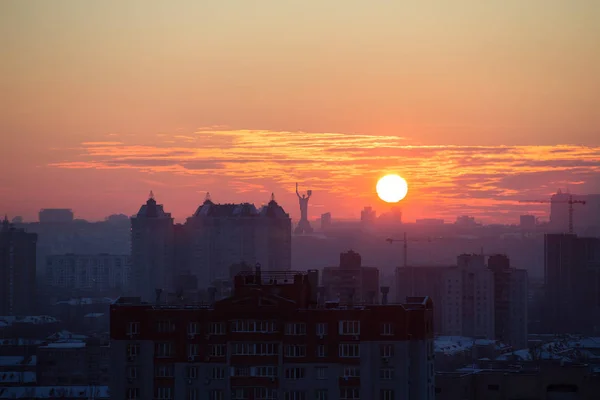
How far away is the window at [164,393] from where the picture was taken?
4094cm

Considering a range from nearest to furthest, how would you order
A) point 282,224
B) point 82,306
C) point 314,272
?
point 314,272 → point 82,306 → point 282,224

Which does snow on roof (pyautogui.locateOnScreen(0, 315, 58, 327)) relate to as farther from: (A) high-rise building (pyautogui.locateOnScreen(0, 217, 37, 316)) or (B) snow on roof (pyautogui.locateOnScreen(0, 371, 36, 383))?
(B) snow on roof (pyautogui.locateOnScreen(0, 371, 36, 383))

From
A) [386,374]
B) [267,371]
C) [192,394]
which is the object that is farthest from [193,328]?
[386,374]

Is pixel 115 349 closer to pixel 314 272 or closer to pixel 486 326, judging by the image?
pixel 314 272

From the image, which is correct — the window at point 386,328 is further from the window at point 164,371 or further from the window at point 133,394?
the window at point 133,394

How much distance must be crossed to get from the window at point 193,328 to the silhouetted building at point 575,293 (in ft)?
409

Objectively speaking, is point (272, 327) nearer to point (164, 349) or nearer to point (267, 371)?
point (267, 371)

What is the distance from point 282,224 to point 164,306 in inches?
5901

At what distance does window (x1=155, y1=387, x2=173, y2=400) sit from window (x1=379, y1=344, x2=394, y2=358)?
17.1 feet

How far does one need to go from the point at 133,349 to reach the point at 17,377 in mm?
51992

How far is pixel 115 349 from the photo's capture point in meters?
41.6

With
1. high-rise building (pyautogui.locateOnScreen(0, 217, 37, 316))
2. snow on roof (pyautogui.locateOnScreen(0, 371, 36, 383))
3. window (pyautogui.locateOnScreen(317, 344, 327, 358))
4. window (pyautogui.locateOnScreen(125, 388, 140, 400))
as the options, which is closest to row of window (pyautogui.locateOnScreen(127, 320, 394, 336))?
window (pyautogui.locateOnScreen(317, 344, 327, 358))

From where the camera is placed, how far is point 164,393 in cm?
4100

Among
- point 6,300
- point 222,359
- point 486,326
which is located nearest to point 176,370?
point 222,359
